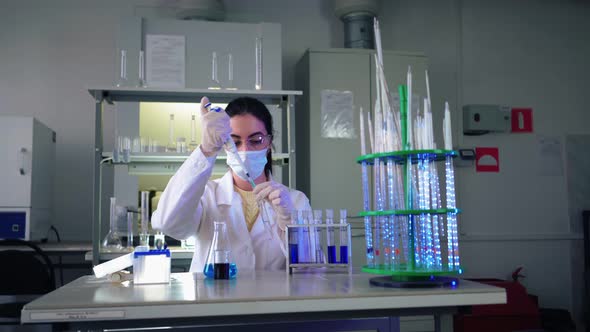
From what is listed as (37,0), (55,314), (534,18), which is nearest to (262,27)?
(37,0)

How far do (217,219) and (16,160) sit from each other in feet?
6.06

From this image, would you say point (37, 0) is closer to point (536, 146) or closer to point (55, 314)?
point (55, 314)

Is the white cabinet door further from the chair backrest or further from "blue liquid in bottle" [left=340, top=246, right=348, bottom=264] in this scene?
"blue liquid in bottle" [left=340, top=246, right=348, bottom=264]

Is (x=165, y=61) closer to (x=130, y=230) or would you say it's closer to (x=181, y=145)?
(x=181, y=145)

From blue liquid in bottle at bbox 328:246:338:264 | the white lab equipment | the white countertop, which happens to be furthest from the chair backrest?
blue liquid in bottle at bbox 328:246:338:264

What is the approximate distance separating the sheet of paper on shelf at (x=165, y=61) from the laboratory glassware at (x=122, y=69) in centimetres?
17

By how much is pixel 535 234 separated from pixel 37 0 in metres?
4.02

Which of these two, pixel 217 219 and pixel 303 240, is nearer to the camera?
pixel 303 240

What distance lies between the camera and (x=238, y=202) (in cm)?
213

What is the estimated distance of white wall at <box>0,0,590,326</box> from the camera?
13.0 ft

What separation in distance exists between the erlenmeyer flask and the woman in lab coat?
0.19m

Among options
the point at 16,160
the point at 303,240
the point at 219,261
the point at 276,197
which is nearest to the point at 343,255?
the point at 303,240

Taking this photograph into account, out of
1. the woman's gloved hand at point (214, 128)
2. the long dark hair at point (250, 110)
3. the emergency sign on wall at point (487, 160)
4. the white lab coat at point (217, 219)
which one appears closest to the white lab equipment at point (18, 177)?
the white lab coat at point (217, 219)

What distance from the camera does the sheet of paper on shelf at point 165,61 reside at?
11.8 ft
